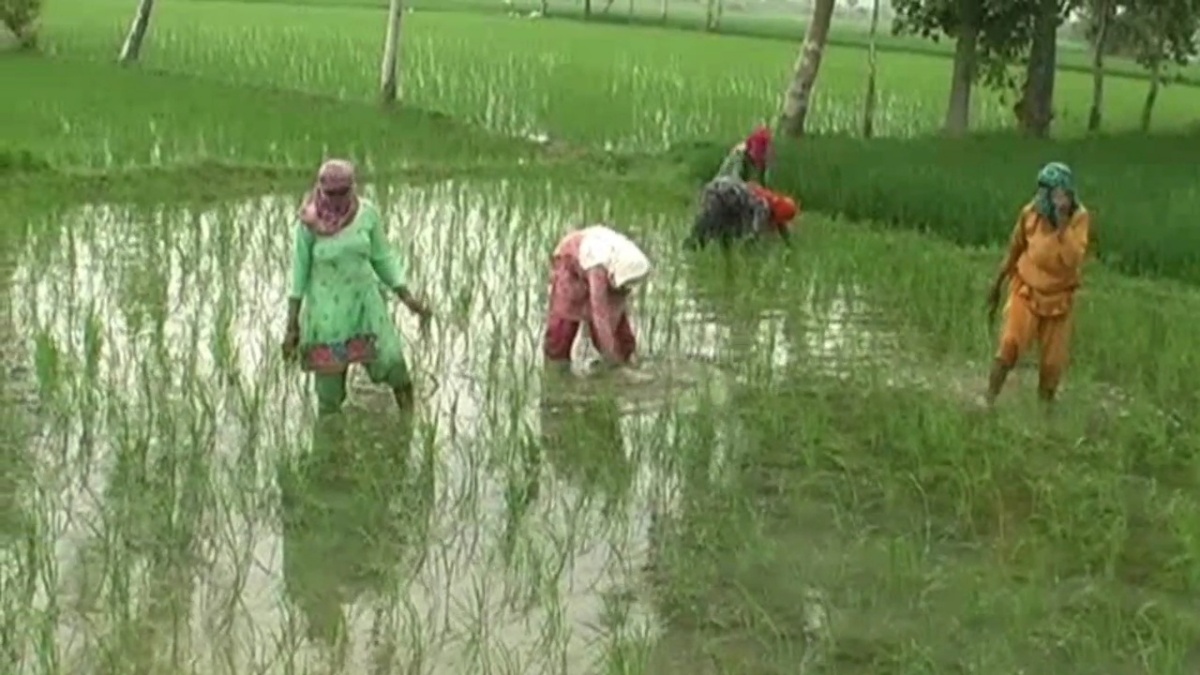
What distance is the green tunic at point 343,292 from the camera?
641 centimetres

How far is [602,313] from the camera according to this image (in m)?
7.22

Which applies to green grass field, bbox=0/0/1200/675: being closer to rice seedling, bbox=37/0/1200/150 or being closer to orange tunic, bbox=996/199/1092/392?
orange tunic, bbox=996/199/1092/392

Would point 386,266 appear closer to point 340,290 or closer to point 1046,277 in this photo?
point 340,290

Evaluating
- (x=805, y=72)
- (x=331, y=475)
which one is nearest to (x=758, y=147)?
(x=331, y=475)

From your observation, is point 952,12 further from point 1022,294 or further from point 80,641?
point 80,641

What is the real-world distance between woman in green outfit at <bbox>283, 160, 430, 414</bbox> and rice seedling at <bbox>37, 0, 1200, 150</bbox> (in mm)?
9383

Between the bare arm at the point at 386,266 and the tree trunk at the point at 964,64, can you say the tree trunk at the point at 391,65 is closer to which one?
the tree trunk at the point at 964,64

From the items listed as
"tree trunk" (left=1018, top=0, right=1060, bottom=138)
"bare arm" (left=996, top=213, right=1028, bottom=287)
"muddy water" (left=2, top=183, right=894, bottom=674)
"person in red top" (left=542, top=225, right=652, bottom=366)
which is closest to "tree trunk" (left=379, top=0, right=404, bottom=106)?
"tree trunk" (left=1018, top=0, right=1060, bottom=138)

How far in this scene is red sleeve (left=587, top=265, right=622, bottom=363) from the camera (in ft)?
23.5

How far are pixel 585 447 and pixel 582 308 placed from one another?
1201 mm

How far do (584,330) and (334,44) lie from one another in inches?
698

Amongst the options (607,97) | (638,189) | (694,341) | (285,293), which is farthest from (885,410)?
(607,97)

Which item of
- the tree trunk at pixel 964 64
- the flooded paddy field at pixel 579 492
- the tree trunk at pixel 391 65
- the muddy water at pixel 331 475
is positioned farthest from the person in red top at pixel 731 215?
the tree trunk at pixel 391 65

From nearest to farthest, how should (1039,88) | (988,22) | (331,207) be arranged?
(331,207), (988,22), (1039,88)
